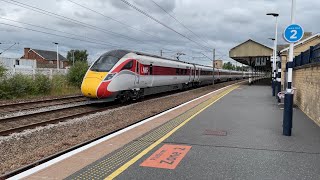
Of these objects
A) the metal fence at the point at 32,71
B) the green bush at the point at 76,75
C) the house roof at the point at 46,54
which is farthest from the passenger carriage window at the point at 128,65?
the house roof at the point at 46,54

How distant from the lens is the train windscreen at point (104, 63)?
1533 cm

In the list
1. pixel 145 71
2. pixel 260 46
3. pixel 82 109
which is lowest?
pixel 82 109

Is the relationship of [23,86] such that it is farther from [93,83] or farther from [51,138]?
[51,138]

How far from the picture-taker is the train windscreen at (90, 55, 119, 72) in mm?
15326

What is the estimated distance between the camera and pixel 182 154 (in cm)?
619

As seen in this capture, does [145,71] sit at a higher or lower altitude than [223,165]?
higher

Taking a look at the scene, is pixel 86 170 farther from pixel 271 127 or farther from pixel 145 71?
pixel 145 71

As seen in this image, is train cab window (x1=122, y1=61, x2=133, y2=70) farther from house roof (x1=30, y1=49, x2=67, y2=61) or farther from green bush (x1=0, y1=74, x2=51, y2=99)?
house roof (x1=30, y1=49, x2=67, y2=61)

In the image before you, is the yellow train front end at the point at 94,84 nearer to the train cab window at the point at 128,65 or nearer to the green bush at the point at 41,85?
the train cab window at the point at 128,65

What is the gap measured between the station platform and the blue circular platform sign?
2.57 meters

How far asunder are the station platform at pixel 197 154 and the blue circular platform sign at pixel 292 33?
8.43 ft

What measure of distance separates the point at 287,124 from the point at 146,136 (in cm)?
372

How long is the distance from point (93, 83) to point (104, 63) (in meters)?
1.47

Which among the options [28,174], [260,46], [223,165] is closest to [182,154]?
[223,165]
